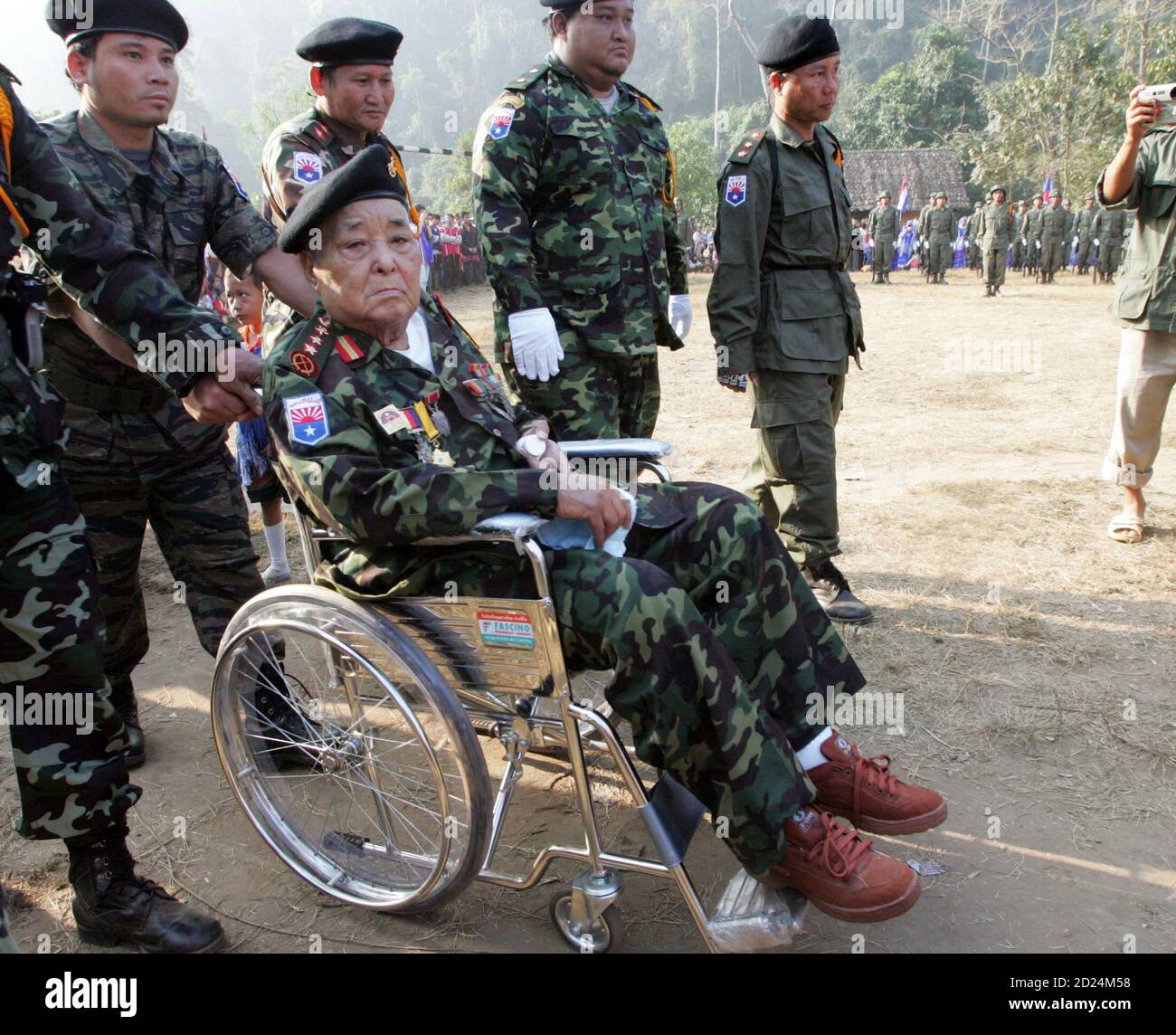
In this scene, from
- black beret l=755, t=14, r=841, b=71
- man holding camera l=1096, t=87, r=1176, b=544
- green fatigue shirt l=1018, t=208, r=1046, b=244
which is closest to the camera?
black beret l=755, t=14, r=841, b=71

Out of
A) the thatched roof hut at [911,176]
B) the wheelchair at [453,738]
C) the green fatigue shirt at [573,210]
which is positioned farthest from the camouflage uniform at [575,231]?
the thatched roof hut at [911,176]

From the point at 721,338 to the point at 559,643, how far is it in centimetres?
195

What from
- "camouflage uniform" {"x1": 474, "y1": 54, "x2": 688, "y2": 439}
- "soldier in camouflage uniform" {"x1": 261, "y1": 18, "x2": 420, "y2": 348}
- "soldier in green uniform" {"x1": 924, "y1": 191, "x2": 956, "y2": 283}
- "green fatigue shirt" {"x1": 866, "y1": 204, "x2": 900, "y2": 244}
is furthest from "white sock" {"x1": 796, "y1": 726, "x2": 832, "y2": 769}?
"green fatigue shirt" {"x1": 866, "y1": 204, "x2": 900, "y2": 244}

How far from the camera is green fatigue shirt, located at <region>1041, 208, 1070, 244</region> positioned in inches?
742

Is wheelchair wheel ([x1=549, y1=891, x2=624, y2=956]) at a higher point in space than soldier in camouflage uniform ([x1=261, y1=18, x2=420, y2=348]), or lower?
lower

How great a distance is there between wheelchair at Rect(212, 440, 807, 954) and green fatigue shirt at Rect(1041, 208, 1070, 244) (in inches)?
781

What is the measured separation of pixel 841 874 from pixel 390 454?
1278mm

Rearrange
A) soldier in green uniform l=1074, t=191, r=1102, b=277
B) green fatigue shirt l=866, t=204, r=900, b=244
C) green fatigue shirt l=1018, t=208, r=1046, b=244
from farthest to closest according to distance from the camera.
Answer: soldier in green uniform l=1074, t=191, r=1102, b=277
green fatigue shirt l=866, t=204, r=900, b=244
green fatigue shirt l=1018, t=208, r=1046, b=244

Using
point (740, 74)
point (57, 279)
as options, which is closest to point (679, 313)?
point (57, 279)

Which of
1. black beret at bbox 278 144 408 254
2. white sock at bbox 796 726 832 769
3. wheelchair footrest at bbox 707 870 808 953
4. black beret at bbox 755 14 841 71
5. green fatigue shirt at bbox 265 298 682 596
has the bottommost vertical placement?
wheelchair footrest at bbox 707 870 808 953

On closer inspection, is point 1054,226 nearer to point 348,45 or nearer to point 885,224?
point 885,224

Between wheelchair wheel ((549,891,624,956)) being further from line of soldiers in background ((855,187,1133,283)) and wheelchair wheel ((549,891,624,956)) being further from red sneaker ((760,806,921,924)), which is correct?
line of soldiers in background ((855,187,1133,283))

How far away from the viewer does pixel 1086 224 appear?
21953mm

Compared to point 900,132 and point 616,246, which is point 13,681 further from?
point 900,132
